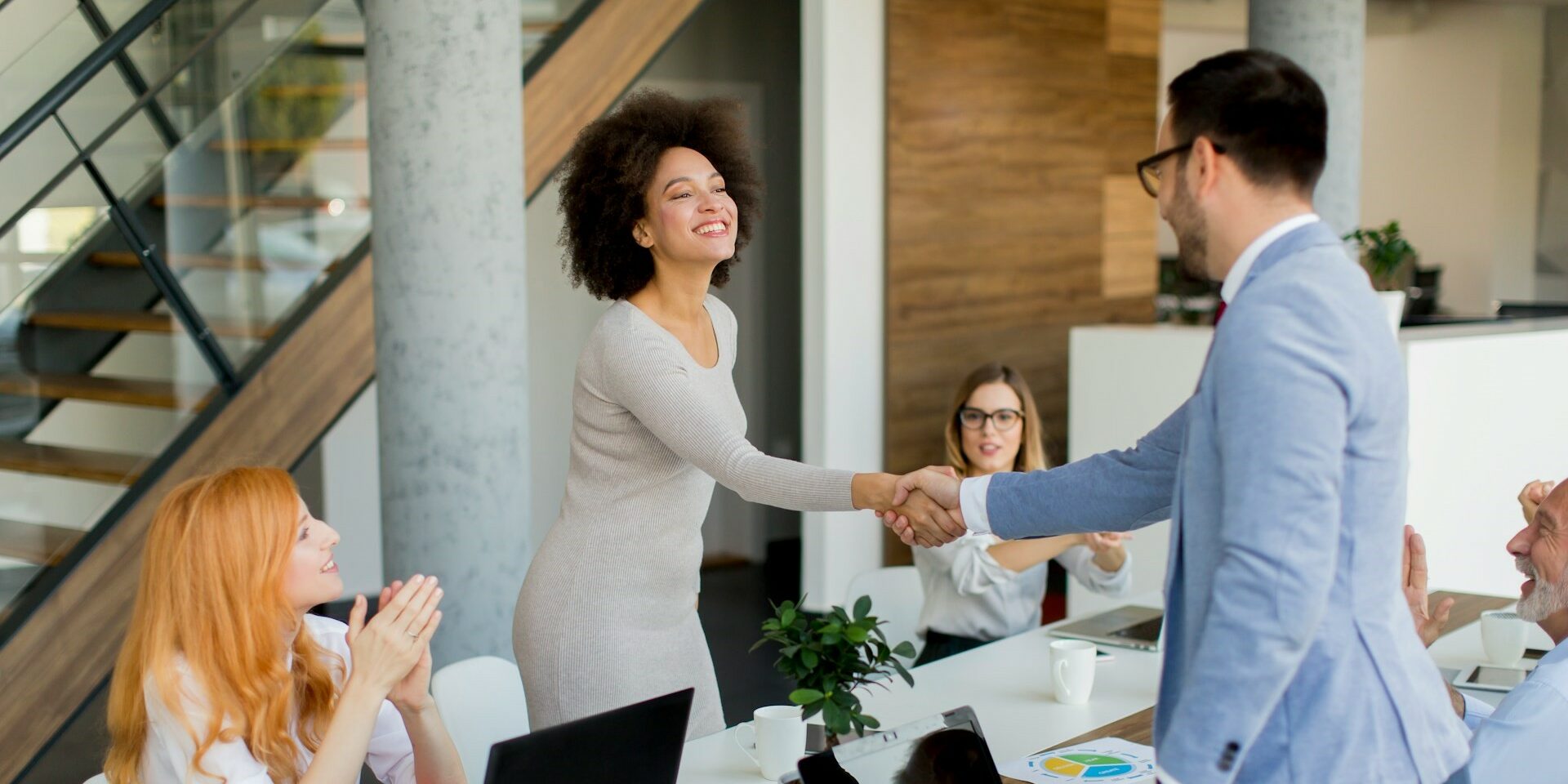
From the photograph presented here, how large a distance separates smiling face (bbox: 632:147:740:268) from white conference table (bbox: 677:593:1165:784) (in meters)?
0.77

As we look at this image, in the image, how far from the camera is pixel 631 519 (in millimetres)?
2354

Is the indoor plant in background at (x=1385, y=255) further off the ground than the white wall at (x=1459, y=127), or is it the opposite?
the white wall at (x=1459, y=127)

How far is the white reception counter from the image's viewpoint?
5.13 metres

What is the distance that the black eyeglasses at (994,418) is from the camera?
3.58 metres

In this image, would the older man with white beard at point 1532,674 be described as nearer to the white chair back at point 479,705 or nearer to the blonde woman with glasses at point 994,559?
the blonde woman with glasses at point 994,559

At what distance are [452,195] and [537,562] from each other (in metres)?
1.18

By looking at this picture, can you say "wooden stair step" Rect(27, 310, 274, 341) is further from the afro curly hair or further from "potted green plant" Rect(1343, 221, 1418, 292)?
"potted green plant" Rect(1343, 221, 1418, 292)

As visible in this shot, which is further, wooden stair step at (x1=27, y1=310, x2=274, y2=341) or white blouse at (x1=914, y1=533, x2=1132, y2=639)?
wooden stair step at (x1=27, y1=310, x2=274, y2=341)

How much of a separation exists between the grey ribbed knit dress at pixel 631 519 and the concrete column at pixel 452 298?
0.98 metres

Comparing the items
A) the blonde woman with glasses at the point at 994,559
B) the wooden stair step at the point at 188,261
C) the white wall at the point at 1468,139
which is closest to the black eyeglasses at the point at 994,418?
the blonde woman with glasses at the point at 994,559

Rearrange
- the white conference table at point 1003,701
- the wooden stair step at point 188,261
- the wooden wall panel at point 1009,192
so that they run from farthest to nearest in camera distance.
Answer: the wooden wall panel at point 1009,192 < the wooden stair step at point 188,261 < the white conference table at point 1003,701

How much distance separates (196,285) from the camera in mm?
4180

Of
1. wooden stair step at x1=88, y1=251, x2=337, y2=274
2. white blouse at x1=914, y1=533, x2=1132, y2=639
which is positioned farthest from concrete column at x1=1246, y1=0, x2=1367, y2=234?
wooden stair step at x1=88, y1=251, x2=337, y2=274

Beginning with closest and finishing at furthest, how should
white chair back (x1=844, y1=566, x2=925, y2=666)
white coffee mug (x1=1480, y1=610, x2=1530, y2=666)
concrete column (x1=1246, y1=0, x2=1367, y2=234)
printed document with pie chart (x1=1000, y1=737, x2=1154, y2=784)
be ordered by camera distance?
1. printed document with pie chart (x1=1000, y1=737, x2=1154, y2=784)
2. white coffee mug (x1=1480, y1=610, x2=1530, y2=666)
3. white chair back (x1=844, y1=566, x2=925, y2=666)
4. concrete column (x1=1246, y1=0, x2=1367, y2=234)
